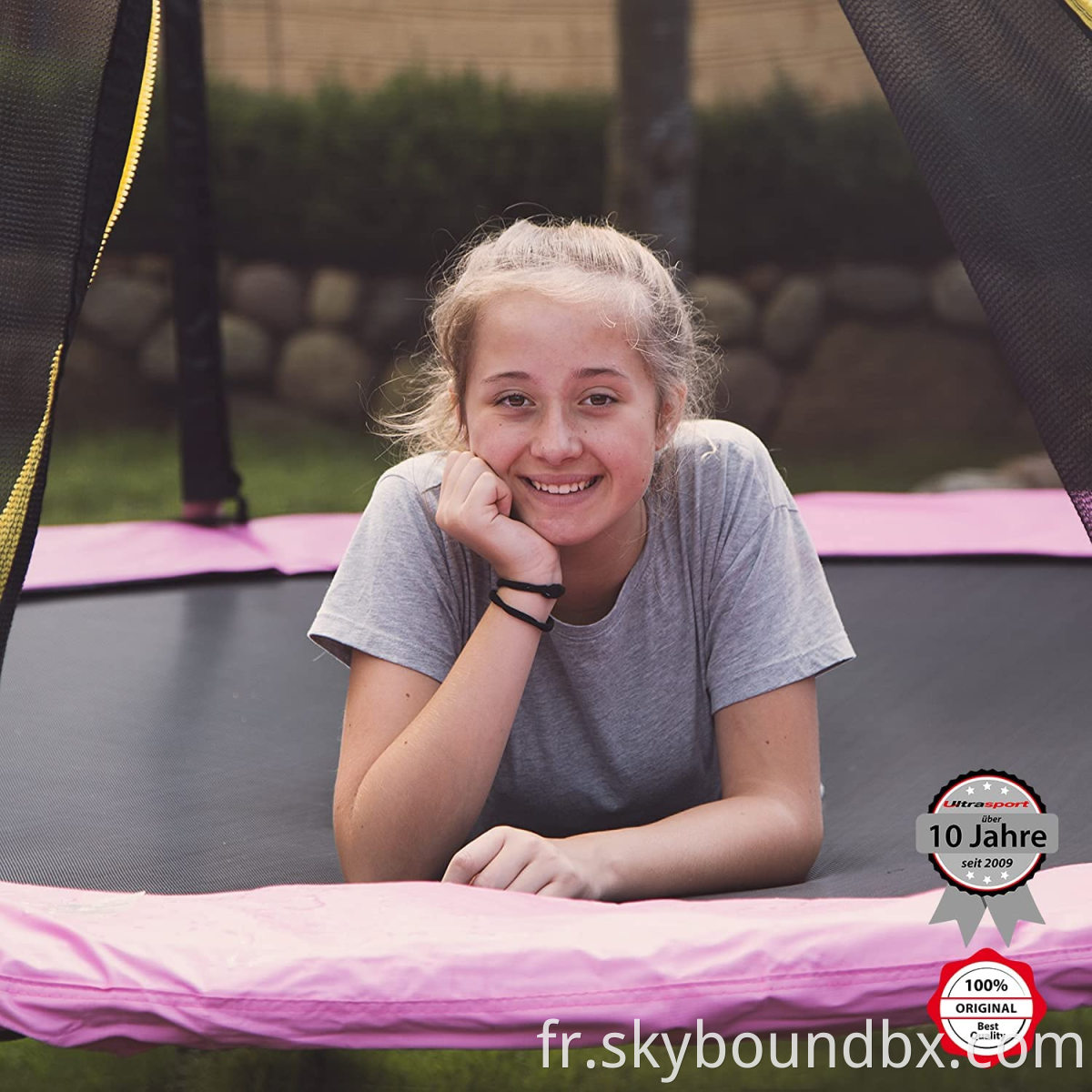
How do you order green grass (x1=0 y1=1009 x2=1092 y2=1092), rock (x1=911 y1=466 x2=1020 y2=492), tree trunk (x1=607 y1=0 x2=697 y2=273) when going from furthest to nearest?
rock (x1=911 y1=466 x2=1020 y2=492)
tree trunk (x1=607 y1=0 x2=697 y2=273)
green grass (x1=0 y1=1009 x2=1092 y2=1092)

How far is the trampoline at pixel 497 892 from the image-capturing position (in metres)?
1.05

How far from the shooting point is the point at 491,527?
51.8 inches

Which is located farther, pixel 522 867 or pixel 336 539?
pixel 336 539

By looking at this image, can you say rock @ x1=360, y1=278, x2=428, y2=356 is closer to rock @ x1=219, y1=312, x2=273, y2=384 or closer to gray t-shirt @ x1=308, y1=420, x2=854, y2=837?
rock @ x1=219, y1=312, x2=273, y2=384

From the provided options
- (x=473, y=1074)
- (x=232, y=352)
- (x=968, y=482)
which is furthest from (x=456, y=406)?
(x=232, y=352)

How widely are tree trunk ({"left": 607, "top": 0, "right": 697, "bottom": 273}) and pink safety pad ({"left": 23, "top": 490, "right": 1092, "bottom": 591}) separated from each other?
0.86 metres

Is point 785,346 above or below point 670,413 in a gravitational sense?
above

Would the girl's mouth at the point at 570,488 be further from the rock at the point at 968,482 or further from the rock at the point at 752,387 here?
the rock at the point at 752,387

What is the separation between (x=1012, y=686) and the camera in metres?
2.06

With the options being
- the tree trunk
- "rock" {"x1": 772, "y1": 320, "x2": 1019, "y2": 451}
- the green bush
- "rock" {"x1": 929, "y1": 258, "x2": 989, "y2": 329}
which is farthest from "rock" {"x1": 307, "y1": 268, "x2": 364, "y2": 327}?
"rock" {"x1": 929, "y1": 258, "x2": 989, "y2": 329}

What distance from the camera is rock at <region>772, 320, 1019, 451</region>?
491cm

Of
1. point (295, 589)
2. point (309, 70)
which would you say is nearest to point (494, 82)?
point (309, 70)

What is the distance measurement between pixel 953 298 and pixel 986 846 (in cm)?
391

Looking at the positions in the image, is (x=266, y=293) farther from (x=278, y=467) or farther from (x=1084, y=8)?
(x=1084, y=8)
